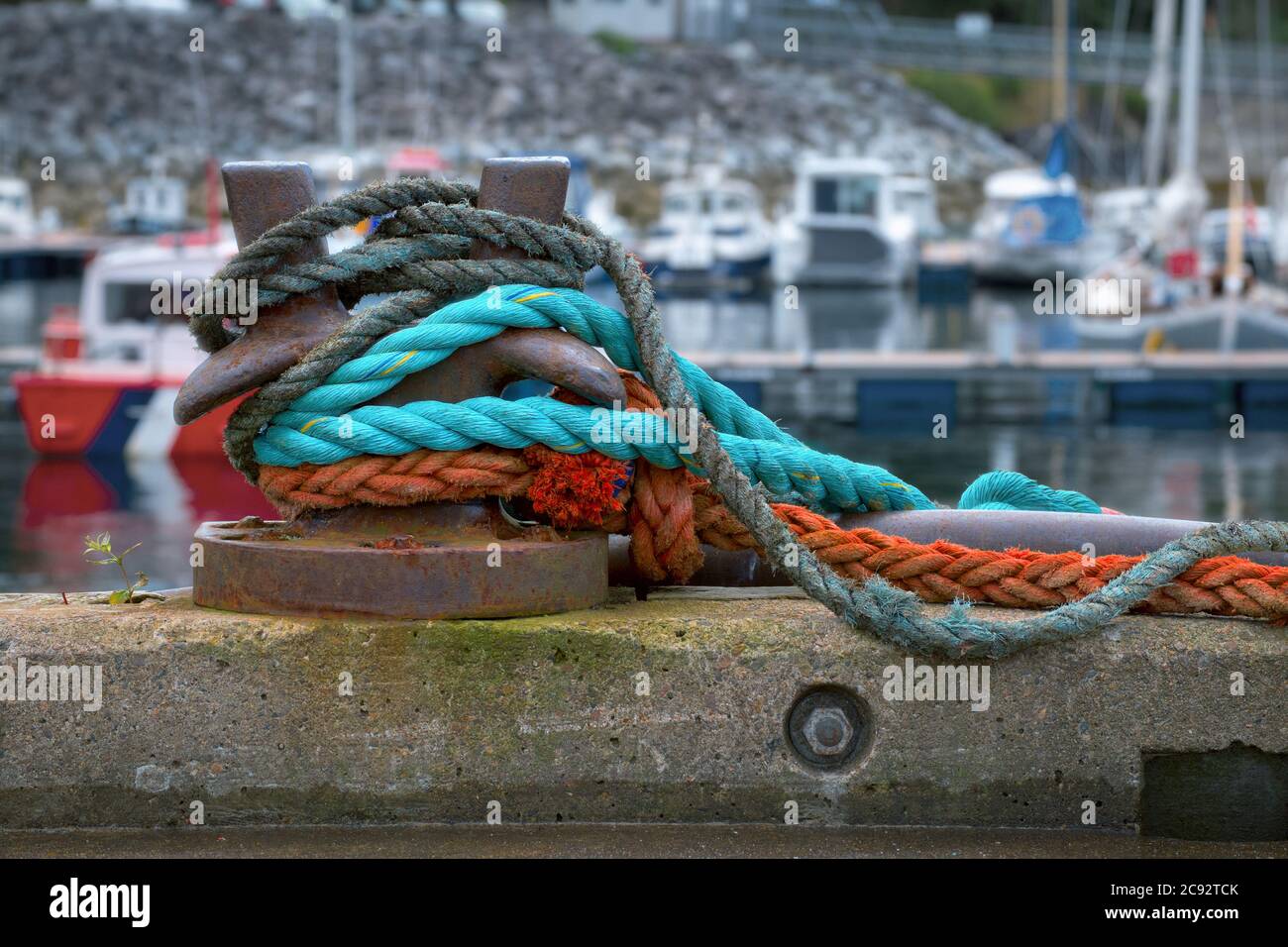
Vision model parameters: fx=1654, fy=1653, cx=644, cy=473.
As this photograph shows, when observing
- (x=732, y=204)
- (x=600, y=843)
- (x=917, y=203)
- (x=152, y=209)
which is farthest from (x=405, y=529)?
(x=152, y=209)

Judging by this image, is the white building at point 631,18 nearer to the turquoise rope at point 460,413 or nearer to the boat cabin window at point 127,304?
the boat cabin window at point 127,304

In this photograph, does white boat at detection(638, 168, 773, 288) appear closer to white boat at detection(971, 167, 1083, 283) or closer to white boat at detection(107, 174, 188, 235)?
white boat at detection(971, 167, 1083, 283)

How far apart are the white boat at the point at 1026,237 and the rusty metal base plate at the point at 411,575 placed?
42108 mm

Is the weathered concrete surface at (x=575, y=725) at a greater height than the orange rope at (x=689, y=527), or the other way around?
the orange rope at (x=689, y=527)

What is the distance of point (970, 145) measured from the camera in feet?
217

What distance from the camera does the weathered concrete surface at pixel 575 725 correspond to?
275 cm

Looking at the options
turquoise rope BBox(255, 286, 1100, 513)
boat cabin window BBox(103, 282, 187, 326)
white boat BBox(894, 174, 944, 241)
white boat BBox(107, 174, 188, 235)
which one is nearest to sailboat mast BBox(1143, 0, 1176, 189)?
white boat BBox(894, 174, 944, 241)

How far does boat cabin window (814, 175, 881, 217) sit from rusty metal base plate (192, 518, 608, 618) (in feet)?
145

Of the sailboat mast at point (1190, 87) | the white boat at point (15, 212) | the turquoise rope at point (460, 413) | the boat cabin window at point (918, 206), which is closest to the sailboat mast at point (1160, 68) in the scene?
the sailboat mast at point (1190, 87)

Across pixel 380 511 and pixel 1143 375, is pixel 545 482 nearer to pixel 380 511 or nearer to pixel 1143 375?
pixel 380 511

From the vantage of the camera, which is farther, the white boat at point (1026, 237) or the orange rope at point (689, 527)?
the white boat at point (1026, 237)

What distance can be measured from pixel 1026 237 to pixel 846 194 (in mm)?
5131

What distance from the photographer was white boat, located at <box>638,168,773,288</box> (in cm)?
4550

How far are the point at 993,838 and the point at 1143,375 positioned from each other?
56.2 feet
